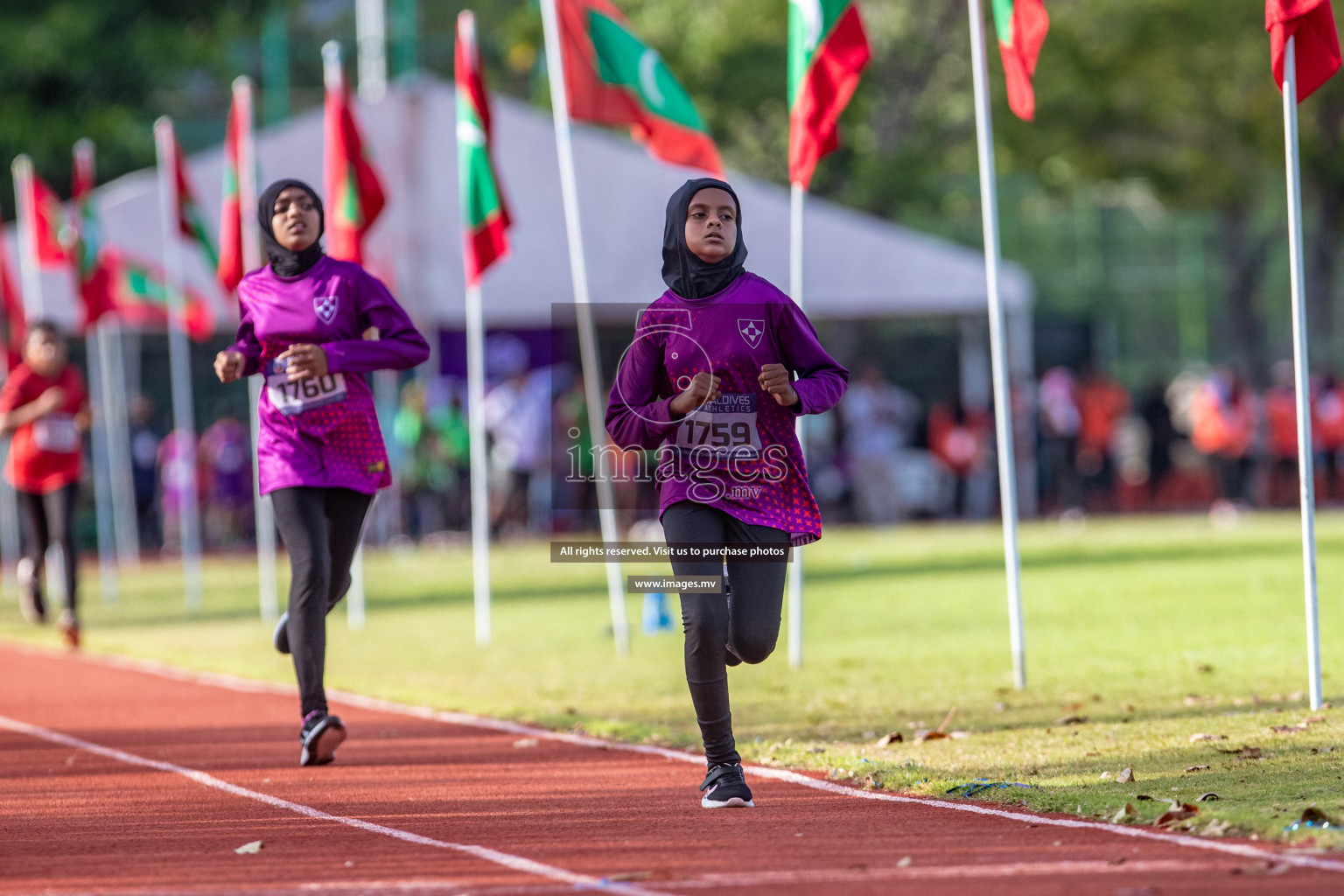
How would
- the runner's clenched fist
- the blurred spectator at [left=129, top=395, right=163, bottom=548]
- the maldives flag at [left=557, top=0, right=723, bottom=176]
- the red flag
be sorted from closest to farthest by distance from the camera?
1. the runner's clenched fist
2. the maldives flag at [left=557, top=0, right=723, bottom=176]
3. the red flag
4. the blurred spectator at [left=129, top=395, right=163, bottom=548]

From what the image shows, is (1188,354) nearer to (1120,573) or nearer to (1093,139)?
(1093,139)

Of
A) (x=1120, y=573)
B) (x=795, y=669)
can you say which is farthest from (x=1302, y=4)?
(x=1120, y=573)

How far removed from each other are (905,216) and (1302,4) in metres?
35.4

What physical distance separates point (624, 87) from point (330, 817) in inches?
269

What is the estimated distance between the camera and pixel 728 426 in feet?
21.4

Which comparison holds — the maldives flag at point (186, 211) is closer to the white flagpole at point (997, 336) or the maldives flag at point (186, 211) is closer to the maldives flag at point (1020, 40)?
the white flagpole at point (997, 336)

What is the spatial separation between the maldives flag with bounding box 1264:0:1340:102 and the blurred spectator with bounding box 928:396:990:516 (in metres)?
19.2

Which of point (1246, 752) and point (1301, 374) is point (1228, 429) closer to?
point (1301, 374)

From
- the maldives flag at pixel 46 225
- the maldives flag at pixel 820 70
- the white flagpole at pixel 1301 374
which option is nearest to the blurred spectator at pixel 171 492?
the maldives flag at pixel 46 225

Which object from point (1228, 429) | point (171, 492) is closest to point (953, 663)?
point (1228, 429)

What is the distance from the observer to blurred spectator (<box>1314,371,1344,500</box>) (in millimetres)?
28562

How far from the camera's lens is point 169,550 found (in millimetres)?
27984

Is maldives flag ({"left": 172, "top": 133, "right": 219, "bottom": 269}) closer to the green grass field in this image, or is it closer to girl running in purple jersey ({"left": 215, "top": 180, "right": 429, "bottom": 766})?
the green grass field

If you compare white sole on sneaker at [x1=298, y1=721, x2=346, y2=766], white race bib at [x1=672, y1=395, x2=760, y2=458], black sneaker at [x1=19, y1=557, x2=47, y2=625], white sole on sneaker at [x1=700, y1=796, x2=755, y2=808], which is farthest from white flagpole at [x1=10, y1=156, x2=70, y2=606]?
white race bib at [x1=672, y1=395, x2=760, y2=458]
